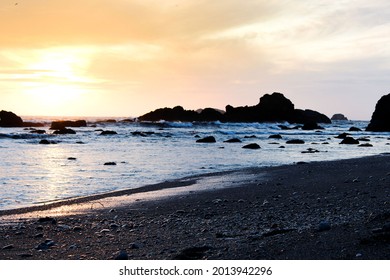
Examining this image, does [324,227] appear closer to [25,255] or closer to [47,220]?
[25,255]

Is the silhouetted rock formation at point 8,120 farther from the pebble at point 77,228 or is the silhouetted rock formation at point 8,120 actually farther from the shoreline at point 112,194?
the pebble at point 77,228

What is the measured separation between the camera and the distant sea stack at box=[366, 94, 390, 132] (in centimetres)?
7400

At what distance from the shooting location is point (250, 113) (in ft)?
349

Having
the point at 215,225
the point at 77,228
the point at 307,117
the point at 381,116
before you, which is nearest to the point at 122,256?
the point at 215,225

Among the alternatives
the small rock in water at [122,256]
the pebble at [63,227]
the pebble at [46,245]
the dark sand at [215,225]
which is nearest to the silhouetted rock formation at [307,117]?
the dark sand at [215,225]

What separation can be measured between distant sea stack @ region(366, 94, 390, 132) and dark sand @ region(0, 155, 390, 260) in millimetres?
68024

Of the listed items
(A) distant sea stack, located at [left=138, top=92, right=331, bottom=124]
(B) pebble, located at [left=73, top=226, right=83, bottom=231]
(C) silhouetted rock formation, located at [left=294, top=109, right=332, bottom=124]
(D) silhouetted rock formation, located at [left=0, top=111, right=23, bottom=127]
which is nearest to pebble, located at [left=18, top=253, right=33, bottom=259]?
(B) pebble, located at [left=73, top=226, right=83, bottom=231]

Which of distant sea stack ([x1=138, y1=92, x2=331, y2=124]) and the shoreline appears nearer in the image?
the shoreline

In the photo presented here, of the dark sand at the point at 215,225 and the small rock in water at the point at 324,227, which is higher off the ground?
the small rock in water at the point at 324,227

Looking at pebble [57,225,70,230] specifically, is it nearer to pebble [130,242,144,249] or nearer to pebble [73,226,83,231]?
pebble [73,226,83,231]

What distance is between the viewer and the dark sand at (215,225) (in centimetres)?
512

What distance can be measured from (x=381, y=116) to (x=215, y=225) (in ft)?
247

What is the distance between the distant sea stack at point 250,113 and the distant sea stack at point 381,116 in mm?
31810

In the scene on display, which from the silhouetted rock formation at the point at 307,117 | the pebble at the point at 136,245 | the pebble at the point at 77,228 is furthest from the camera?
the silhouetted rock formation at the point at 307,117
